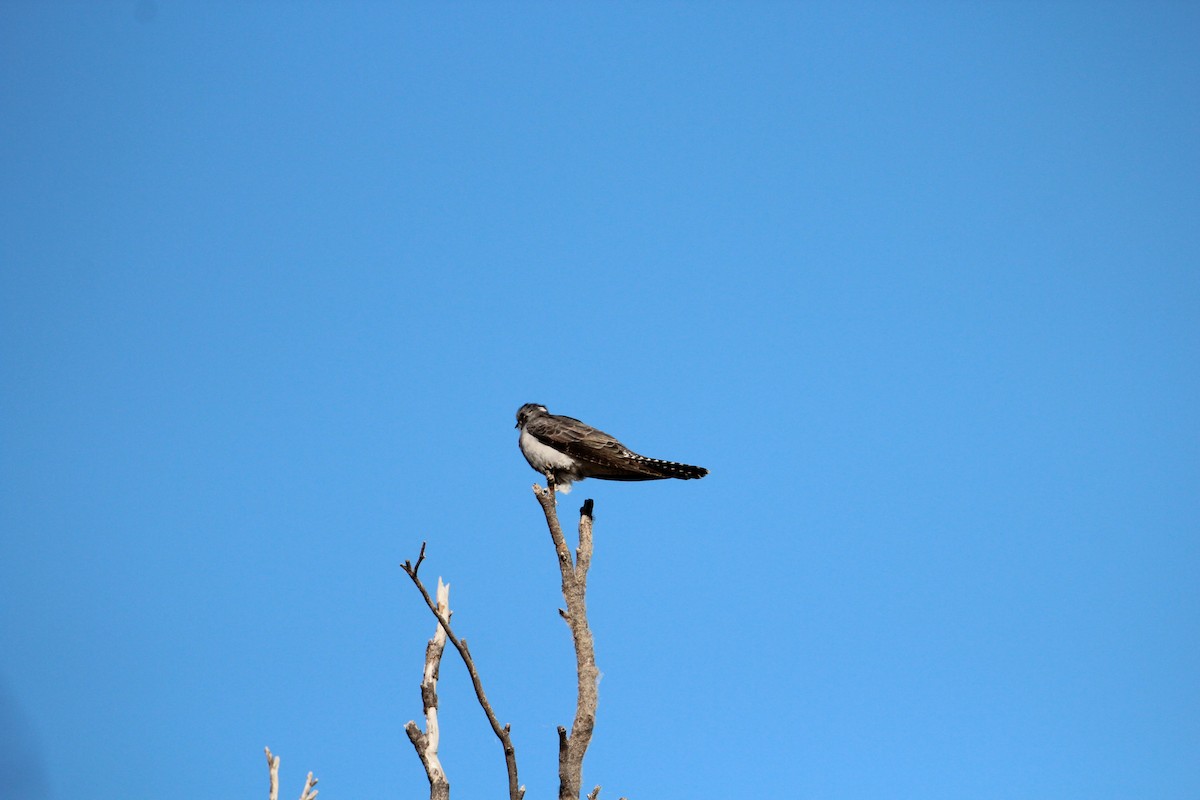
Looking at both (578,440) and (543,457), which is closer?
(578,440)

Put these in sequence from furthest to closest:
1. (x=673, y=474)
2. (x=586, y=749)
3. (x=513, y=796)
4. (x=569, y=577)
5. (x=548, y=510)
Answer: (x=673, y=474) < (x=548, y=510) < (x=569, y=577) < (x=586, y=749) < (x=513, y=796)

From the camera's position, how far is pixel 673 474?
13.0 meters

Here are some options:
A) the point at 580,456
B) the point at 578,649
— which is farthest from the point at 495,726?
the point at 580,456

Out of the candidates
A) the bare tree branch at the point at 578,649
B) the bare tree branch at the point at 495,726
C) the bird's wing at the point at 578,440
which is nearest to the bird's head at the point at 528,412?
the bird's wing at the point at 578,440

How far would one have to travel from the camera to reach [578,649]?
31.6 ft

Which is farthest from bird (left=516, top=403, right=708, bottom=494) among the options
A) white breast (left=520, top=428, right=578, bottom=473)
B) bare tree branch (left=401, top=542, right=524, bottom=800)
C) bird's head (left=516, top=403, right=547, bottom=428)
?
bare tree branch (left=401, top=542, right=524, bottom=800)

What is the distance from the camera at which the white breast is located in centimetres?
1413

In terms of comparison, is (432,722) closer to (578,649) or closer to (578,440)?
(578,649)

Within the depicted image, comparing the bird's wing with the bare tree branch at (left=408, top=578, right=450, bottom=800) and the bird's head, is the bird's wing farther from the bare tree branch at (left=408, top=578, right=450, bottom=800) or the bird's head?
the bare tree branch at (left=408, top=578, right=450, bottom=800)

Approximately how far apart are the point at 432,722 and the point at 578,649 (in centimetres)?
153

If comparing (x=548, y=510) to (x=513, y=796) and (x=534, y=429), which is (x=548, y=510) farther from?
(x=534, y=429)

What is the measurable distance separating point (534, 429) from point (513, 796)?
22.6 ft

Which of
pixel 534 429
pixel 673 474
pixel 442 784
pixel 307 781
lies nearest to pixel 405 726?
pixel 442 784

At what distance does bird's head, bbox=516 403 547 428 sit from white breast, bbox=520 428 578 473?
61cm
